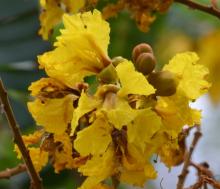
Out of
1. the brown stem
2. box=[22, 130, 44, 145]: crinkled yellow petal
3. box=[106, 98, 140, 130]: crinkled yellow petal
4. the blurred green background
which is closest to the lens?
box=[106, 98, 140, 130]: crinkled yellow petal

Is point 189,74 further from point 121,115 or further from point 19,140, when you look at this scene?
point 19,140

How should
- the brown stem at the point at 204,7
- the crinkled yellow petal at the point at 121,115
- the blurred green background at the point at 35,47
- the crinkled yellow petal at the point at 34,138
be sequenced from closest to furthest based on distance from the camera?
the crinkled yellow petal at the point at 121,115 < the crinkled yellow petal at the point at 34,138 < the brown stem at the point at 204,7 < the blurred green background at the point at 35,47

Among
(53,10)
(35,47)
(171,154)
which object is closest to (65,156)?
(171,154)

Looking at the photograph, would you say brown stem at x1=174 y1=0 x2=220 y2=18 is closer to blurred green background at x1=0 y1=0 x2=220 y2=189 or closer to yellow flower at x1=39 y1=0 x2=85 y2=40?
yellow flower at x1=39 y1=0 x2=85 y2=40

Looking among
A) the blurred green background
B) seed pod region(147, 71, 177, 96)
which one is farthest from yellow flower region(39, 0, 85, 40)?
the blurred green background

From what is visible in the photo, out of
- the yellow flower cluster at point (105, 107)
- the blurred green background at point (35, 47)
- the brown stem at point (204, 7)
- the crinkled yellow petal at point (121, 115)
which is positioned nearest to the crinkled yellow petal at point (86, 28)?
the yellow flower cluster at point (105, 107)

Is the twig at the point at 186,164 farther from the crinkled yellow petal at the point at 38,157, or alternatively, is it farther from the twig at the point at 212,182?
the crinkled yellow petal at the point at 38,157

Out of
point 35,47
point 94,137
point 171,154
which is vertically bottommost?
point 35,47

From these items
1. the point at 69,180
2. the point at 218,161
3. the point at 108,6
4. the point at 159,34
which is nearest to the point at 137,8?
the point at 108,6
